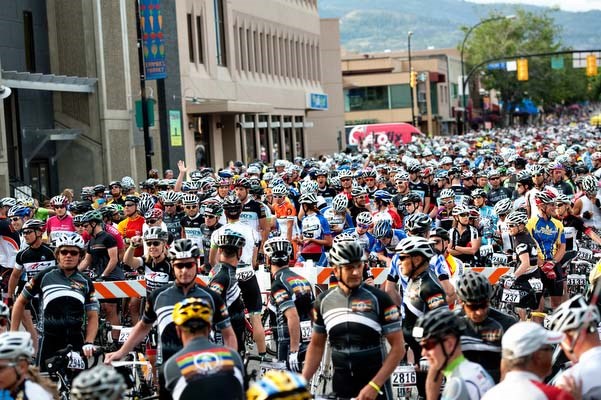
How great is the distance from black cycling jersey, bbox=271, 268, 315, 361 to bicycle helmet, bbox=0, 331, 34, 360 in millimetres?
4714

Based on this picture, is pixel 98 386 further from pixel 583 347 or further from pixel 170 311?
pixel 170 311

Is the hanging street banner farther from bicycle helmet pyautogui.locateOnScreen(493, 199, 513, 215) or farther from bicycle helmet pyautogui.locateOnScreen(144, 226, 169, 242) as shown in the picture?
bicycle helmet pyautogui.locateOnScreen(144, 226, 169, 242)

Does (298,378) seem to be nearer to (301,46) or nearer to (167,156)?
(167,156)

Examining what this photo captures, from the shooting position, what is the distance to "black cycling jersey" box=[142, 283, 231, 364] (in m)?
9.61

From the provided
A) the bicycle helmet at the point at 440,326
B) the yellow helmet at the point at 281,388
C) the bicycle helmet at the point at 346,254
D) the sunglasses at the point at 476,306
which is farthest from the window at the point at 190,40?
the yellow helmet at the point at 281,388

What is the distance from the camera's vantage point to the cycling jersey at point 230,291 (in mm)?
11430

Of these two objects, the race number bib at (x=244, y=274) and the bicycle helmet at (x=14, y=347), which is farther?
the race number bib at (x=244, y=274)

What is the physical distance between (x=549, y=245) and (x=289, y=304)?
6008 millimetres

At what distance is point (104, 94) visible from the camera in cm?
4303

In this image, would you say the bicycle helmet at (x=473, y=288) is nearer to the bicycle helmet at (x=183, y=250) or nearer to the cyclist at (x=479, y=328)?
the cyclist at (x=479, y=328)

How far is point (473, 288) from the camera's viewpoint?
339 inches

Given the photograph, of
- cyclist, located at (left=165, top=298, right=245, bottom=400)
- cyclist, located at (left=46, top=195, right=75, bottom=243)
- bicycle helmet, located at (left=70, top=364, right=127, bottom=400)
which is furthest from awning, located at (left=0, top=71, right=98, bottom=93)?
bicycle helmet, located at (left=70, top=364, right=127, bottom=400)

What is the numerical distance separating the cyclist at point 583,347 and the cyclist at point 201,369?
1829 millimetres

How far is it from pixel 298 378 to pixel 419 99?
10853 centimetres
